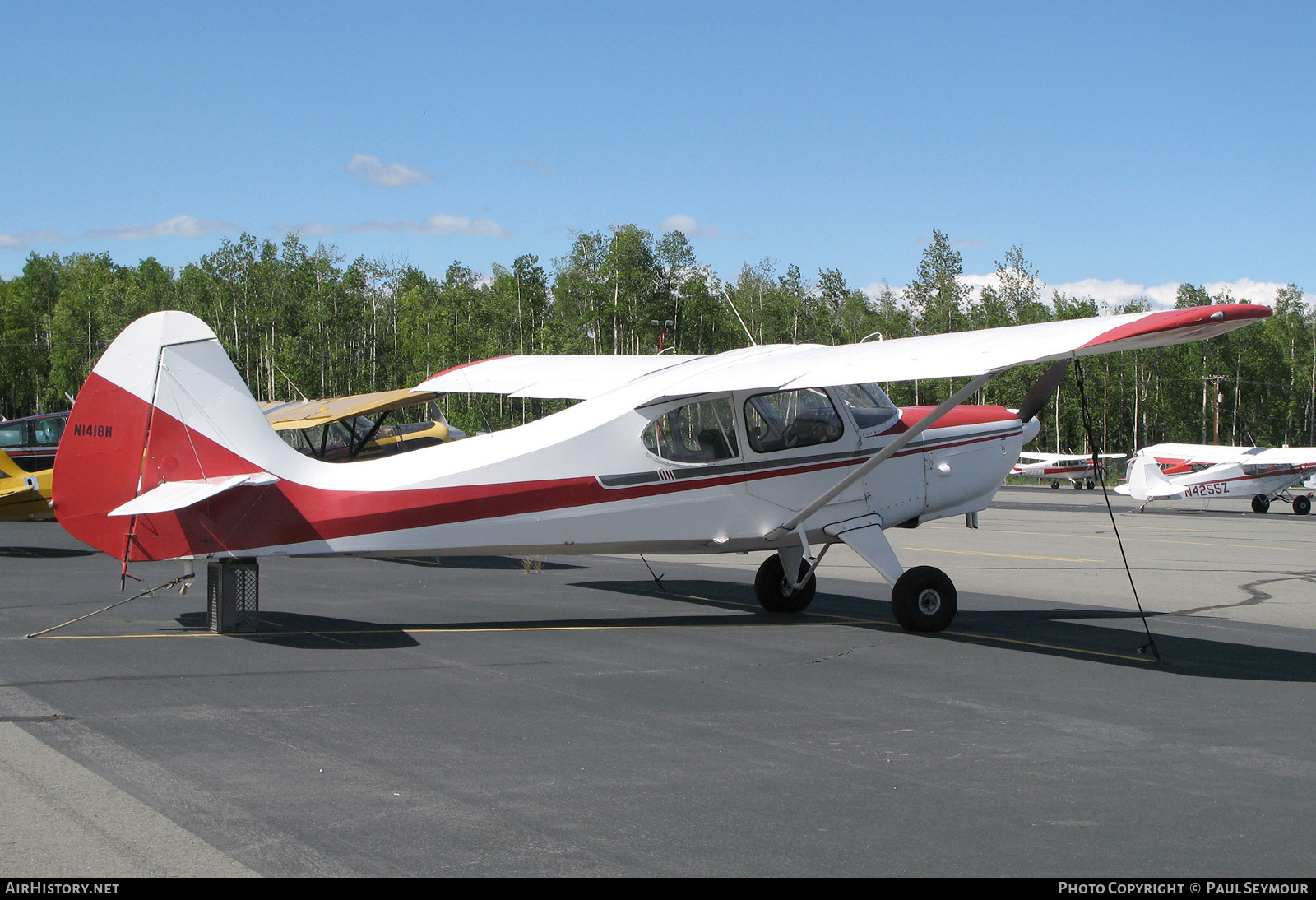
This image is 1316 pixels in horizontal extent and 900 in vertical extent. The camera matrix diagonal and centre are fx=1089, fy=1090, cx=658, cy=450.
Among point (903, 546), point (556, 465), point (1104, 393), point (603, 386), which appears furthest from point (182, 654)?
point (1104, 393)

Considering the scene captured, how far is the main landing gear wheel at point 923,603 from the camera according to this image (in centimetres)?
1034

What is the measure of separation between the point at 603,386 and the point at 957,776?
692cm

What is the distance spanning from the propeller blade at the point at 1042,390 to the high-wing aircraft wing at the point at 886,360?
205 cm

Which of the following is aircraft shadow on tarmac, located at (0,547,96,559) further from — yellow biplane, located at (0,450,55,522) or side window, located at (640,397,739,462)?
side window, located at (640,397,739,462)

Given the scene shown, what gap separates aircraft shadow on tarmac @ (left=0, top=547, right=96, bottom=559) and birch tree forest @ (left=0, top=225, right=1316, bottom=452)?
45810 millimetres

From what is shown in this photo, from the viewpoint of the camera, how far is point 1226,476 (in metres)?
37.2

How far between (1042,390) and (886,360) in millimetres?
3475

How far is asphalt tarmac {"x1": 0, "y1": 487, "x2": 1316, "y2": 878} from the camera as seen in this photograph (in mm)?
4379

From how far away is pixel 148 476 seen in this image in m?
8.88

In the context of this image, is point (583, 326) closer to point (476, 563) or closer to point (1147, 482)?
point (1147, 482)

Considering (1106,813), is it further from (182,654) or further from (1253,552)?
(1253,552)

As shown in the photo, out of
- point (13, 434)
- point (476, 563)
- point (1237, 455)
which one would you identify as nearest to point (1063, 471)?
point (1237, 455)

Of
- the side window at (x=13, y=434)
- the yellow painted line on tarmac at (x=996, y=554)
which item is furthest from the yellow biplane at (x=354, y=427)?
the yellow painted line on tarmac at (x=996, y=554)

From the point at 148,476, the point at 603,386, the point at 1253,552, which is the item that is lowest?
the point at 1253,552
